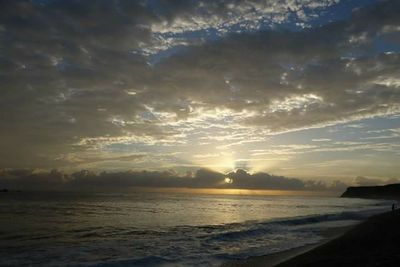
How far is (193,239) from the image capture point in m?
28.6

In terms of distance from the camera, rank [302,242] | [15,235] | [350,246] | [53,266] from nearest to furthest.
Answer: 1. [53,266]
2. [350,246]
3. [302,242]
4. [15,235]

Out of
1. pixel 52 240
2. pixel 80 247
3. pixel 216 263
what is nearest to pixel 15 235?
pixel 52 240

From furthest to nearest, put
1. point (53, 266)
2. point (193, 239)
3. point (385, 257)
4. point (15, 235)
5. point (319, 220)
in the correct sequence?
point (319, 220) → point (15, 235) → point (193, 239) → point (53, 266) → point (385, 257)

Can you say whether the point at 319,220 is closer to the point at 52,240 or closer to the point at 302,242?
the point at 302,242

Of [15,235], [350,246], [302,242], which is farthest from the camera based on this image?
[15,235]

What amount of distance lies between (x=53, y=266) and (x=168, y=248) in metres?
7.71

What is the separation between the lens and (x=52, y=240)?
28094 millimetres

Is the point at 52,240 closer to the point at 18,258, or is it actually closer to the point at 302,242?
the point at 18,258

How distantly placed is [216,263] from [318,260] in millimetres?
5276

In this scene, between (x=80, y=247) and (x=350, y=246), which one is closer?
(x=350, y=246)

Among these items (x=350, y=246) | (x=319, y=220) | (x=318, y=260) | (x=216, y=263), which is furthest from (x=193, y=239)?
(x=319, y=220)

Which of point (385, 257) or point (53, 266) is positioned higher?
point (385, 257)

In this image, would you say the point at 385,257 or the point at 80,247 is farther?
the point at 80,247

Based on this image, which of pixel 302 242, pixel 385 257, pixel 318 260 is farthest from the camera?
pixel 302 242
